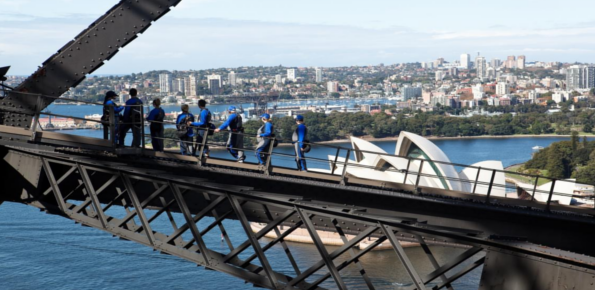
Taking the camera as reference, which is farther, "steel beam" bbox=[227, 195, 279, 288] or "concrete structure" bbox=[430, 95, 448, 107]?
"concrete structure" bbox=[430, 95, 448, 107]

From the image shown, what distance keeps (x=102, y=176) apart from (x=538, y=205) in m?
5.43

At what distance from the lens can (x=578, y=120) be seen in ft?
462

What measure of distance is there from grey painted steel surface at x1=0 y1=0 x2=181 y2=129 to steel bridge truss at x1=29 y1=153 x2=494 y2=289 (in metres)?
1.36

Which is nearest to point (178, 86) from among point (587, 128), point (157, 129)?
point (587, 128)

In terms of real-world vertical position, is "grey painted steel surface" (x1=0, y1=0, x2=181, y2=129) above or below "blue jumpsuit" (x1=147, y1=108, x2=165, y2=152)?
above

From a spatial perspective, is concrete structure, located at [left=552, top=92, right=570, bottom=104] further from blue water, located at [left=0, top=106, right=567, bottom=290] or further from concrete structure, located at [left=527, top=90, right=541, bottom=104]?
blue water, located at [left=0, top=106, right=567, bottom=290]

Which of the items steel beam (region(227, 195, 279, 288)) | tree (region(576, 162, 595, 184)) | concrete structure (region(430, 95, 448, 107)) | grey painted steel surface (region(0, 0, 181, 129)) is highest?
grey painted steel surface (region(0, 0, 181, 129))

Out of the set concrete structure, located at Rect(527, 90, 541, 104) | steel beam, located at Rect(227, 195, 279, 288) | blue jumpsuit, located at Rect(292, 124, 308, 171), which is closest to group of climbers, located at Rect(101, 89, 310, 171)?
blue jumpsuit, located at Rect(292, 124, 308, 171)

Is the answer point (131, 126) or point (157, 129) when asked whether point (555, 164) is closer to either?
point (157, 129)

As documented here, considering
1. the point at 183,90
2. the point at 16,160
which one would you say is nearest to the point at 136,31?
the point at 16,160

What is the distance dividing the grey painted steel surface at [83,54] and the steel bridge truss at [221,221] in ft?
4.45

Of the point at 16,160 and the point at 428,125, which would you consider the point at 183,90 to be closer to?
the point at 428,125

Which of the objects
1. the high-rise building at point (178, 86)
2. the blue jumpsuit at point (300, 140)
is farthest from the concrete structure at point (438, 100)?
the blue jumpsuit at point (300, 140)

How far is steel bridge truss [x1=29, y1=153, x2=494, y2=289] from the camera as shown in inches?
248
